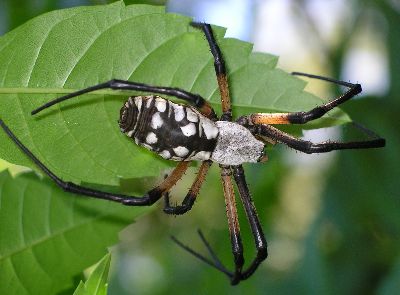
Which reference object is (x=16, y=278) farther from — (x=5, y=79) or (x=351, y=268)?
(x=351, y=268)

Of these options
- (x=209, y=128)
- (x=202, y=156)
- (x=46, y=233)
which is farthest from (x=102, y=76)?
(x=202, y=156)

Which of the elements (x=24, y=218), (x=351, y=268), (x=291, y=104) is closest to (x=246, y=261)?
(x=351, y=268)

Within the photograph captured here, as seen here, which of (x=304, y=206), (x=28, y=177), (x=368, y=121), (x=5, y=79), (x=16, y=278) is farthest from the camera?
(x=304, y=206)

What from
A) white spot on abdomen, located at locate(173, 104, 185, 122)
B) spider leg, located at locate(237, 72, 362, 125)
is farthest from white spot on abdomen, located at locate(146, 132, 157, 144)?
→ spider leg, located at locate(237, 72, 362, 125)

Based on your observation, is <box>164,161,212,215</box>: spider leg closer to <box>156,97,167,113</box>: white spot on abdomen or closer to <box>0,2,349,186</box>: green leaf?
<box>156,97,167,113</box>: white spot on abdomen

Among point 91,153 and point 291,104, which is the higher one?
point 291,104

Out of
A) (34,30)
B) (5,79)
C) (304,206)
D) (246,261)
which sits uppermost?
(34,30)
